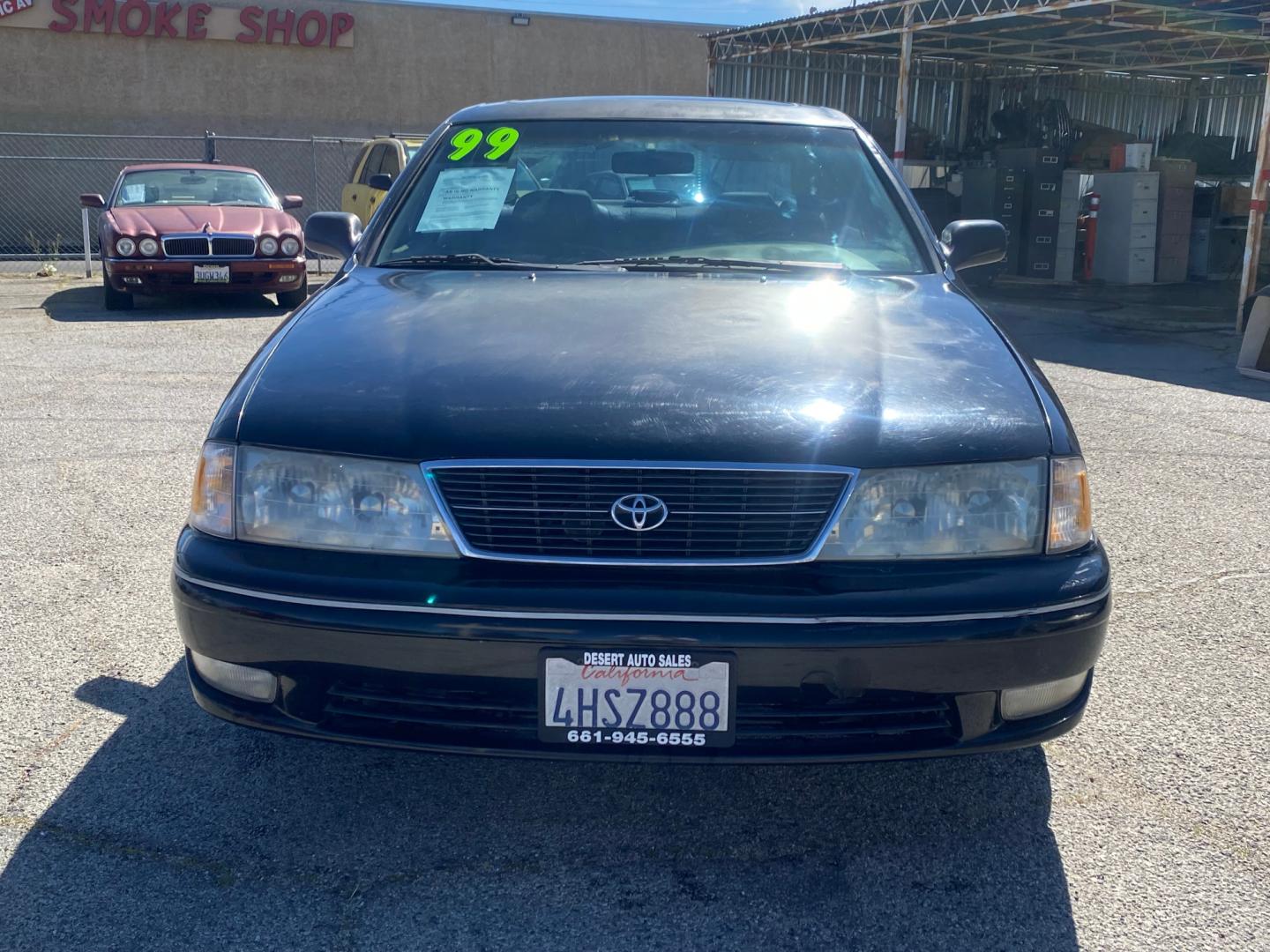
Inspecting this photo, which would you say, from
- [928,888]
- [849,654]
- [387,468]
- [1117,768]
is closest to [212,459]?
[387,468]

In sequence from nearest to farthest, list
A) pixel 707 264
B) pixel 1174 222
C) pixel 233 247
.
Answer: pixel 707 264
pixel 233 247
pixel 1174 222

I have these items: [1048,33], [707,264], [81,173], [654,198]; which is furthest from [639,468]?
[81,173]

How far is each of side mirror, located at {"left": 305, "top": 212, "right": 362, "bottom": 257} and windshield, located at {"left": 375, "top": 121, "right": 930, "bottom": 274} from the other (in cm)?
30

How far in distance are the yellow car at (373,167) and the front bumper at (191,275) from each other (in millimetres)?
2318

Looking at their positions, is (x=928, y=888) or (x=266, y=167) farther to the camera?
(x=266, y=167)

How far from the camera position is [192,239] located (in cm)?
1123

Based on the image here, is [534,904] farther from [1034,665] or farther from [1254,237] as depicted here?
[1254,237]

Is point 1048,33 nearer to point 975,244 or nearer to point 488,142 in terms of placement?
point 975,244

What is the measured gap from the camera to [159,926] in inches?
89.0

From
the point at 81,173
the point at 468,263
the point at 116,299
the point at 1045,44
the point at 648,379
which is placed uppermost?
the point at 1045,44

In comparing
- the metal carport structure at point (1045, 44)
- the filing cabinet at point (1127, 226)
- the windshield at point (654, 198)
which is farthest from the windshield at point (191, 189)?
the filing cabinet at point (1127, 226)

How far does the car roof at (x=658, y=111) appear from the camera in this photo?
12.9ft

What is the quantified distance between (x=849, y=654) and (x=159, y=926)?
4.40 ft

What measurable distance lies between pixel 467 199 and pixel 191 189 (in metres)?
9.42
